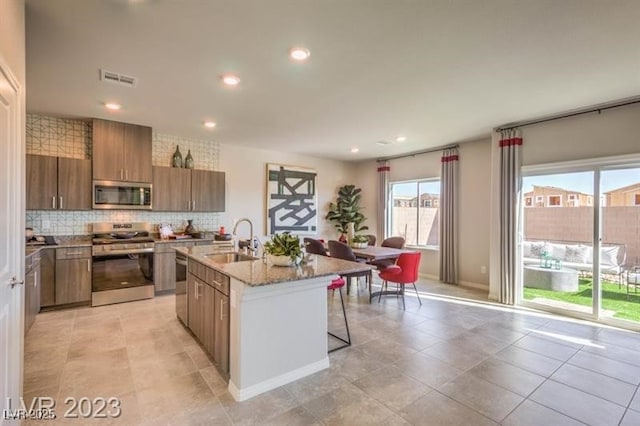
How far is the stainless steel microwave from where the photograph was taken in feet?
14.5

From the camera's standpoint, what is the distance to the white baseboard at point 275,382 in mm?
2236

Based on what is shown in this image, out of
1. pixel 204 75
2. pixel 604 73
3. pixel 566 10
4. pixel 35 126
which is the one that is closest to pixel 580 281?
pixel 604 73

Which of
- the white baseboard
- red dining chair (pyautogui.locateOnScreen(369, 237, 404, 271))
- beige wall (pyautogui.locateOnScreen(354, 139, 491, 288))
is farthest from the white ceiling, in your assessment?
the white baseboard

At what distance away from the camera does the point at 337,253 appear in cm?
456

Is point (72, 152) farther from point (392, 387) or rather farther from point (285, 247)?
point (392, 387)

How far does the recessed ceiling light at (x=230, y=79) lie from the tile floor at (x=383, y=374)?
2.69 m

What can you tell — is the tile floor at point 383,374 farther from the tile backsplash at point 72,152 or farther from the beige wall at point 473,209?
the beige wall at point 473,209

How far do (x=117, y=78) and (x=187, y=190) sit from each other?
92.7 inches

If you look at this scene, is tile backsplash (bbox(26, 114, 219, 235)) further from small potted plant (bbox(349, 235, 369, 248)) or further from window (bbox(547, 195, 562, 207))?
window (bbox(547, 195, 562, 207))

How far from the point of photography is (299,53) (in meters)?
2.55

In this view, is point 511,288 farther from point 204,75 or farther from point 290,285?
point 204,75

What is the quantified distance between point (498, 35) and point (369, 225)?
567 centimetres

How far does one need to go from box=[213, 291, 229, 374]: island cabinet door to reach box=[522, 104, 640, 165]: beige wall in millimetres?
4567

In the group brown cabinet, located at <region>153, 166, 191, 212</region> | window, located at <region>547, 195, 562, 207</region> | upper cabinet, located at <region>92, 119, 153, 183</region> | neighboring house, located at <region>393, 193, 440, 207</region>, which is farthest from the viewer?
neighboring house, located at <region>393, 193, 440, 207</region>
